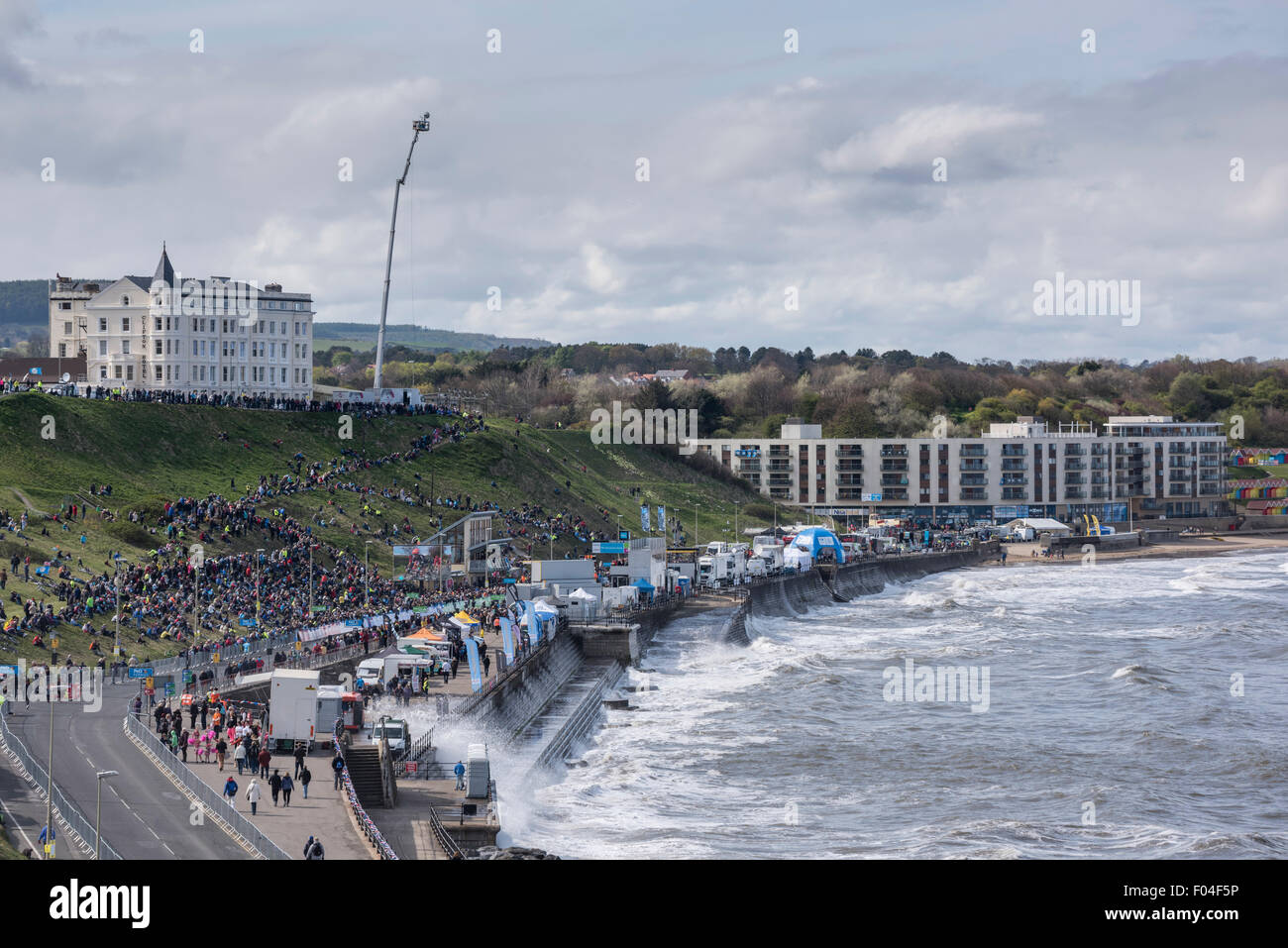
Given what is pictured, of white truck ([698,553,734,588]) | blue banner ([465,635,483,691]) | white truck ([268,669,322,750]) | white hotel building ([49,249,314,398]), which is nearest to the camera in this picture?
white truck ([268,669,322,750])

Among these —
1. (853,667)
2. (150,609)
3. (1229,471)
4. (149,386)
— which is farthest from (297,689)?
(1229,471)

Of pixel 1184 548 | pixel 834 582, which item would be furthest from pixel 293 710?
pixel 1184 548
